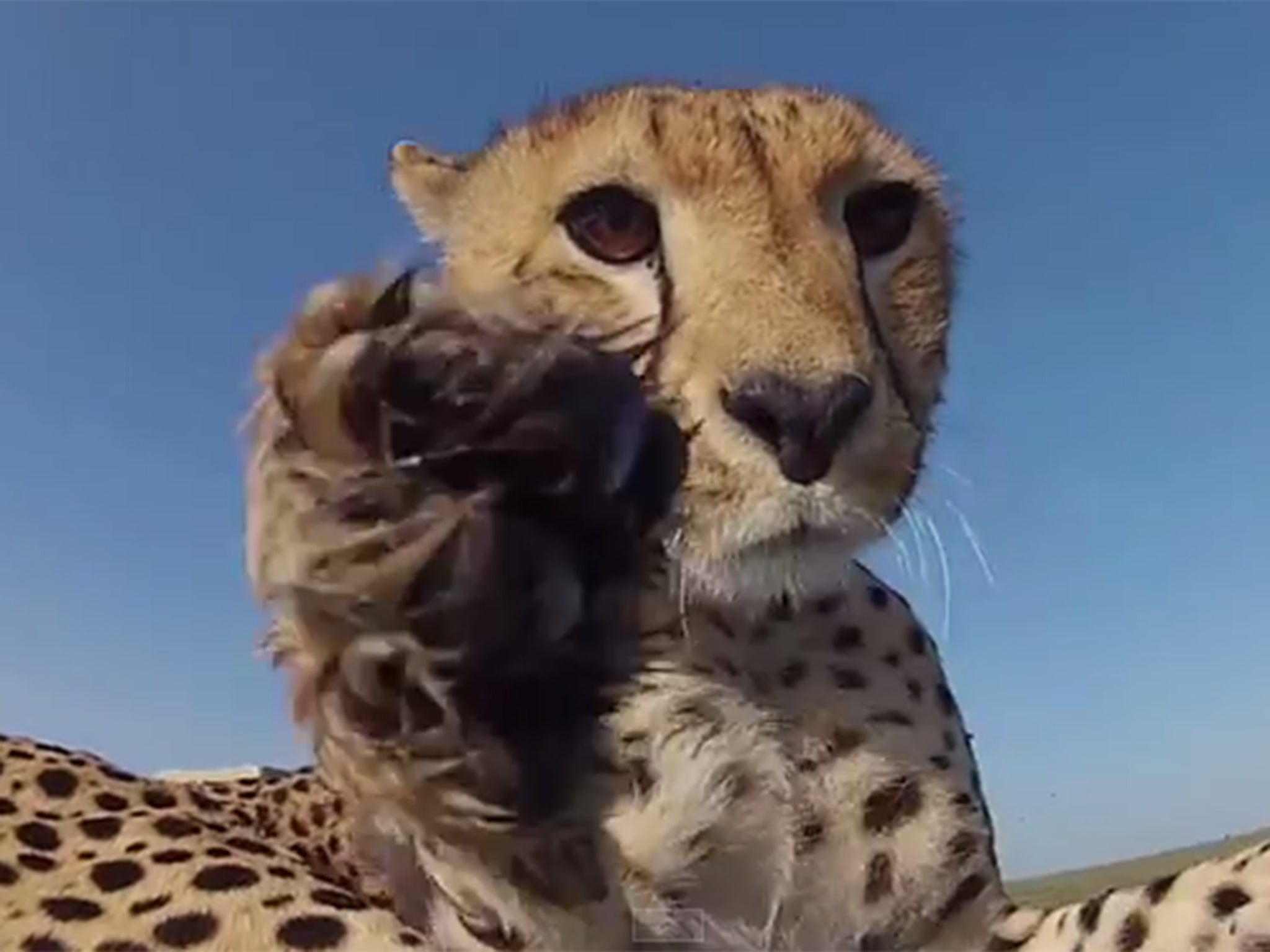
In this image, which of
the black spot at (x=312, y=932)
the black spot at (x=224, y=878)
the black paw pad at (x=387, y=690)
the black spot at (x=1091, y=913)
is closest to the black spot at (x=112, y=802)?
the black spot at (x=224, y=878)

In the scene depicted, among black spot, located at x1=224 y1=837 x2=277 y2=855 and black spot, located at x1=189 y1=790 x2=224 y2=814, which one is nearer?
black spot, located at x1=224 y1=837 x2=277 y2=855

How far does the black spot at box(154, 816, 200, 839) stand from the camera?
1.84 metres

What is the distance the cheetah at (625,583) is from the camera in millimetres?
890

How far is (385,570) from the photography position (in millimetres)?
895

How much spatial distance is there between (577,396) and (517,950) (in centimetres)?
37

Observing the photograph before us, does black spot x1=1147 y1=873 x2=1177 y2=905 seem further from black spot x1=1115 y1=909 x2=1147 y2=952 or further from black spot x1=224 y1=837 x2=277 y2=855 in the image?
black spot x1=224 y1=837 x2=277 y2=855

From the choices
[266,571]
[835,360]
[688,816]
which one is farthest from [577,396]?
[688,816]

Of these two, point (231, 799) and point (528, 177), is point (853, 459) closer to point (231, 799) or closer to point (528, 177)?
point (528, 177)

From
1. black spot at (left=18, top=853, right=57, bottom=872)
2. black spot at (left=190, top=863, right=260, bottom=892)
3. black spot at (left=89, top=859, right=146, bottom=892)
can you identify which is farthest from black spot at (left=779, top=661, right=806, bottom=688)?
black spot at (left=18, top=853, right=57, bottom=872)

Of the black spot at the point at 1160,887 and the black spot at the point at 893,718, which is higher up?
the black spot at the point at 893,718

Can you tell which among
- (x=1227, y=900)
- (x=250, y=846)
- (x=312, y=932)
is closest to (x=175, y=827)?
(x=250, y=846)

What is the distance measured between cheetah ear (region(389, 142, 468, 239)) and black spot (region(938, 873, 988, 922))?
770 millimetres

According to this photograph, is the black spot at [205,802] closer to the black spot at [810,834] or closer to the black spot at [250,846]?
the black spot at [250,846]

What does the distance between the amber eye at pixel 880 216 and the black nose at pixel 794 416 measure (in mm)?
372
